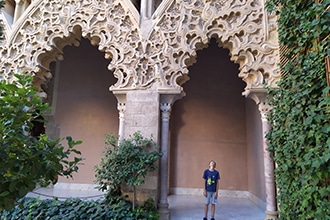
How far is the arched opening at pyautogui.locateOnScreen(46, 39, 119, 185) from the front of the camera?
7.48 meters

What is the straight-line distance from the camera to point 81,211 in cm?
397

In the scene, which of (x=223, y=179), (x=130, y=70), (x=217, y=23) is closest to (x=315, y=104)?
(x=217, y=23)

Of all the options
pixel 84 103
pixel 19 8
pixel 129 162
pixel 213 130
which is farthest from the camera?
pixel 84 103

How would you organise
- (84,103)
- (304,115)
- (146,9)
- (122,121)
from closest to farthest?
(304,115) < (122,121) < (146,9) < (84,103)

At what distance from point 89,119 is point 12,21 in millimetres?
3260

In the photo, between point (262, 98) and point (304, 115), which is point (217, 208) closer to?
point (262, 98)

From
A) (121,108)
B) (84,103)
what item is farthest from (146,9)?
(84,103)

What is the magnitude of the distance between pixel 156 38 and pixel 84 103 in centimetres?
407

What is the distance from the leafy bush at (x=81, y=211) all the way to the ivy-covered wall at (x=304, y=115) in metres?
2.05

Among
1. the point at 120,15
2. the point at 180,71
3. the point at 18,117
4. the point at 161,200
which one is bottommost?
the point at 161,200

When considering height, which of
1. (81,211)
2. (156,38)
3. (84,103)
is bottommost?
(81,211)

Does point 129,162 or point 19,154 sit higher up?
point 19,154

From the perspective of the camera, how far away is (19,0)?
5.43 metres

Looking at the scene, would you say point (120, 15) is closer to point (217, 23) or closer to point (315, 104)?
point (217, 23)
